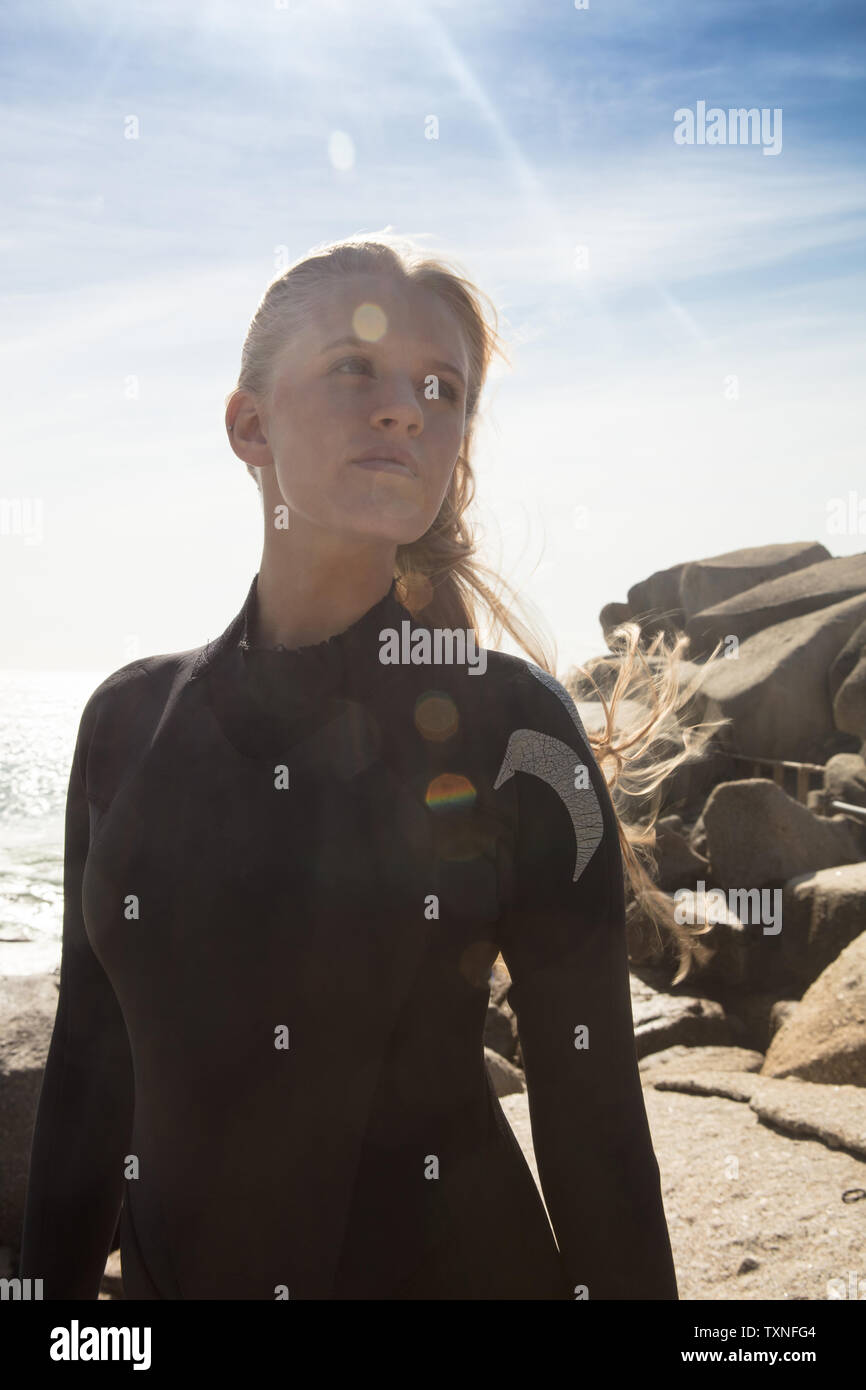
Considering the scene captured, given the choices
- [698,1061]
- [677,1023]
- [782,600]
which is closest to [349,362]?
[698,1061]

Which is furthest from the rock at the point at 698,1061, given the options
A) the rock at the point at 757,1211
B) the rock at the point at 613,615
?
the rock at the point at 613,615

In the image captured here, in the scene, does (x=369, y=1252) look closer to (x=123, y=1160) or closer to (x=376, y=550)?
(x=123, y=1160)

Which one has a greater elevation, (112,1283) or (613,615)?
(613,615)

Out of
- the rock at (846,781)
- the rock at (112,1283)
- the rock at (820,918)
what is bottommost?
the rock at (112,1283)

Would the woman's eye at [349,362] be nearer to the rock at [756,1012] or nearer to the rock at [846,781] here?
the rock at [756,1012]

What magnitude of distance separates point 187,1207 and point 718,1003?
7.35 metres

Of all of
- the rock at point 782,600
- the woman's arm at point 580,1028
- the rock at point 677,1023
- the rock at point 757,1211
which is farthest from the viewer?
the rock at point 782,600

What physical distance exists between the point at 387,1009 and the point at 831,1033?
15.9 ft

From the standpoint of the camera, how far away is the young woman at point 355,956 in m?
1.50

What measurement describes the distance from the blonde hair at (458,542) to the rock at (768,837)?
715 centimetres

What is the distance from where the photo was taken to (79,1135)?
5.88ft

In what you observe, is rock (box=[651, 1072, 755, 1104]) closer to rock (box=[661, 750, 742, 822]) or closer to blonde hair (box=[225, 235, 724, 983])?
blonde hair (box=[225, 235, 724, 983])

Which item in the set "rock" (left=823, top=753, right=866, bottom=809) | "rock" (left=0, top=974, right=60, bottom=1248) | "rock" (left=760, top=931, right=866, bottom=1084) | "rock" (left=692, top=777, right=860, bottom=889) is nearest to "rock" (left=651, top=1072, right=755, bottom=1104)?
"rock" (left=760, top=931, right=866, bottom=1084)

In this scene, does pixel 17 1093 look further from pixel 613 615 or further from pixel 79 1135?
pixel 613 615
